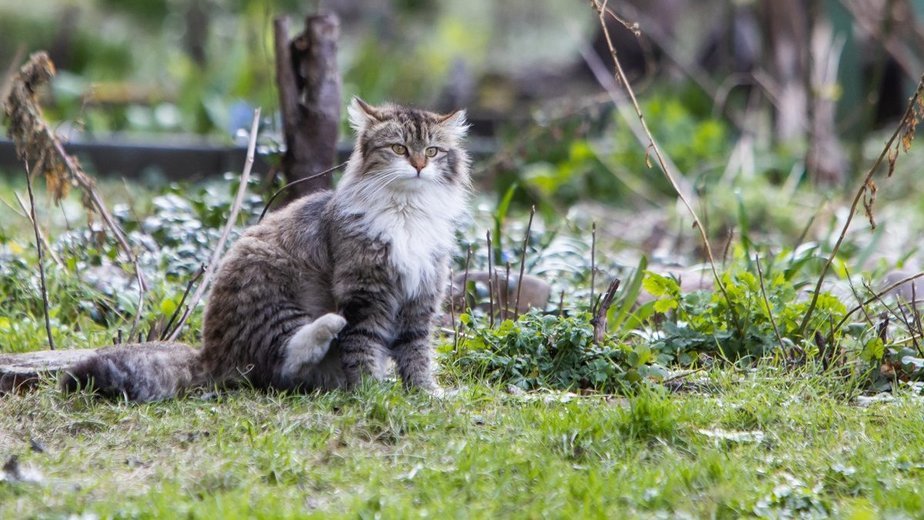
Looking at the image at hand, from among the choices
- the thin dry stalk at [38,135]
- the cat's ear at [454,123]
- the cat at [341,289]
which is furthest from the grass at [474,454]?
the thin dry stalk at [38,135]

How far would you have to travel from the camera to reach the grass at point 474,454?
133 inches

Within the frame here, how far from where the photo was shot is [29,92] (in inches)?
211

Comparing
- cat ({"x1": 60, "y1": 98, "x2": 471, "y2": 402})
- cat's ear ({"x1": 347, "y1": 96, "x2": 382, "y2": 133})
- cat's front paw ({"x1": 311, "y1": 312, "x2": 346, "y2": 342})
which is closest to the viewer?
cat's front paw ({"x1": 311, "y1": 312, "x2": 346, "y2": 342})

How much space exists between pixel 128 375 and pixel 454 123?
1.73 m

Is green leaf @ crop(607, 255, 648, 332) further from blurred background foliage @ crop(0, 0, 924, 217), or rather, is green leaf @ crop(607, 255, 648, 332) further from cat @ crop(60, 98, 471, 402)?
blurred background foliage @ crop(0, 0, 924, 217)

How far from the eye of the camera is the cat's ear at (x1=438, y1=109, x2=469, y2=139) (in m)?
4.74

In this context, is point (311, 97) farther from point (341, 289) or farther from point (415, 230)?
point (341, 289)

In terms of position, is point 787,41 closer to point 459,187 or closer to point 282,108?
point 282,108

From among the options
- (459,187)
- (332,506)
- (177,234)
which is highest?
(459,187)

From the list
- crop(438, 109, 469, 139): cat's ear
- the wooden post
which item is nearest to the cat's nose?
crop(438, 109, 469, 139): cat's ear

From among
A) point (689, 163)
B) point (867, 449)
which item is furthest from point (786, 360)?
point (689, 163)

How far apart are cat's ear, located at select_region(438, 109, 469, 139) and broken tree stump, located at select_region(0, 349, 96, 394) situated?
1755 mm

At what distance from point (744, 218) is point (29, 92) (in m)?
3.92

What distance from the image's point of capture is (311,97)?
6.29m
